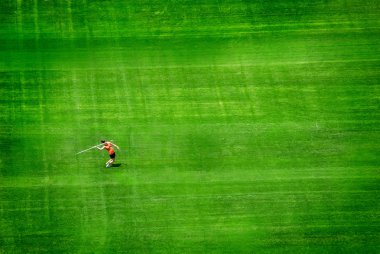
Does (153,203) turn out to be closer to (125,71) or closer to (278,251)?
(278,251)

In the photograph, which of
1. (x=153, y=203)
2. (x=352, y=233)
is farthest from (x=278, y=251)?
(x=153, y=203)

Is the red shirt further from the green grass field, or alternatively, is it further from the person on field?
the green grass field

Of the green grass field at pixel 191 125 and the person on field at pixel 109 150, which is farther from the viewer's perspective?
the person on field at pixel 109 150

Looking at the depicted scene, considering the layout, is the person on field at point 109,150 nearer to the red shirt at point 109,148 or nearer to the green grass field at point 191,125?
the red shirt at point 109,148

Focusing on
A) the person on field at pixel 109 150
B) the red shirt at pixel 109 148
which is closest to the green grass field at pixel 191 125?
the person on field at pixel 109 150

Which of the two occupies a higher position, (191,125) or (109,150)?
(191,125)

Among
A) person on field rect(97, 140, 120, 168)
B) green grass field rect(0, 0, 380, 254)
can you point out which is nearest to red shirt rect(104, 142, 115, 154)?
person on field rect(97, 140, 120, 168)

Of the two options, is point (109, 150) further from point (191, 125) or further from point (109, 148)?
point (191, 125)

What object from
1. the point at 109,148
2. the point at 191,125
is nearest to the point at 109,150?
the point at 109,148
